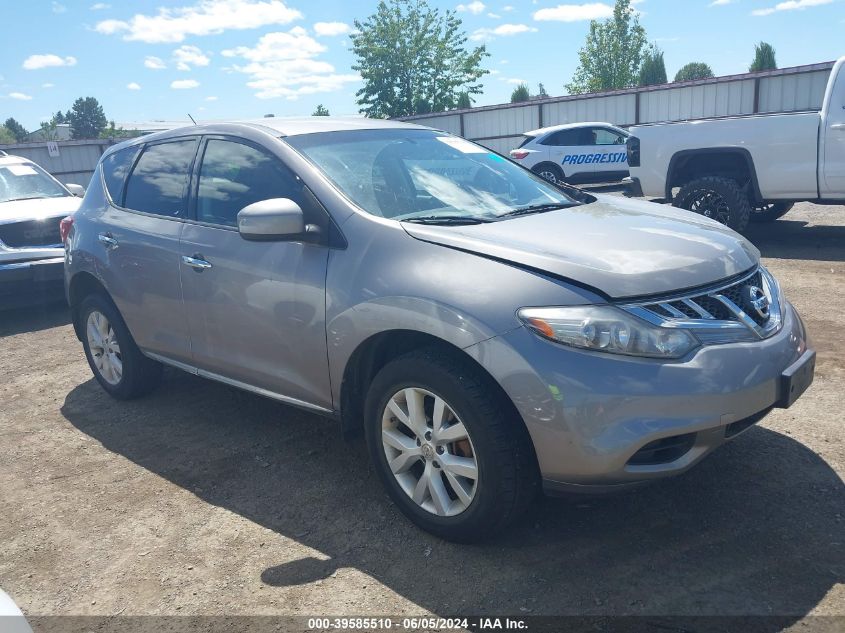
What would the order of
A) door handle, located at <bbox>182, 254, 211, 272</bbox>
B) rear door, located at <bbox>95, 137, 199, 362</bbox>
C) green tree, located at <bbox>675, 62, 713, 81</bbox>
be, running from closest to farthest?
1. door handle, located at <bbox>182, 254, 211, 272</bbox>
2. rear door, located at <bbox>95, 137, 199, 362</bbox>
3. green tree, located at <bbox>675, 62, 713, 81</bbox>

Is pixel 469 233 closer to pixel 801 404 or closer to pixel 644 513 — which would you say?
pixel 644 513

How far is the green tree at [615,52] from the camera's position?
4559 centimetres

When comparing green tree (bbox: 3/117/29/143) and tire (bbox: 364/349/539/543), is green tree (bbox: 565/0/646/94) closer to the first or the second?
tire (bbox: 364/349/539/543)

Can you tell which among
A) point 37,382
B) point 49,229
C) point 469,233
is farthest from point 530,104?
point 469,233

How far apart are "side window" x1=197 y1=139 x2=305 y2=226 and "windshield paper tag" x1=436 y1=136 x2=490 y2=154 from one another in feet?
3.44

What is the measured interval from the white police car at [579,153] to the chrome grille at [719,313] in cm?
1368

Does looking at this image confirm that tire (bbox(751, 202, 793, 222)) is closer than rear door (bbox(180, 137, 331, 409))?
No

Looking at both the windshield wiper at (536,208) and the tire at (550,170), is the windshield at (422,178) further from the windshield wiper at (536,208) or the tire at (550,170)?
the tire at (550,170)

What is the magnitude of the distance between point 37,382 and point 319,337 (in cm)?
355

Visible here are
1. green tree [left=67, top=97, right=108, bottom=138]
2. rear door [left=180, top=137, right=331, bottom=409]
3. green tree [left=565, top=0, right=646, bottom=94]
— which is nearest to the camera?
rear door [left=180, top=137, right=331, bottom=409]

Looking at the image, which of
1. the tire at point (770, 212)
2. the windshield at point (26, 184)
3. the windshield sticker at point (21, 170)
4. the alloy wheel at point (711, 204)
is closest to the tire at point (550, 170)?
the tire at point (770, 212)

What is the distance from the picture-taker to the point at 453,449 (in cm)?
285

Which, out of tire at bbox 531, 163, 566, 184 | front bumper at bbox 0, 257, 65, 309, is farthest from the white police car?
front bumper at bbox 0, 257, 65, 309

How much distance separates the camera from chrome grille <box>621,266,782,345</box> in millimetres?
2559
